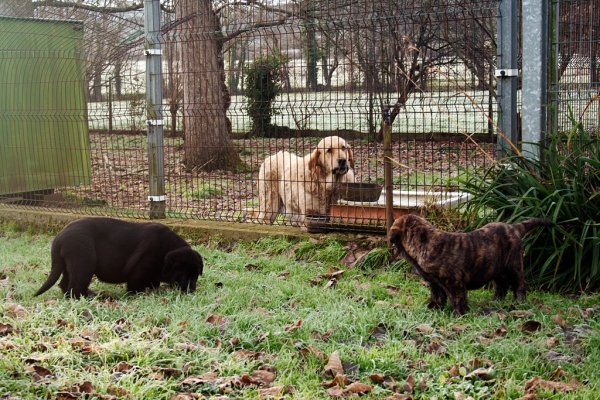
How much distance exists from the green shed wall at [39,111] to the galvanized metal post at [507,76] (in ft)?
20.4

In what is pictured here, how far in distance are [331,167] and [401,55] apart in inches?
65.0

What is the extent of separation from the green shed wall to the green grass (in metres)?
3.96

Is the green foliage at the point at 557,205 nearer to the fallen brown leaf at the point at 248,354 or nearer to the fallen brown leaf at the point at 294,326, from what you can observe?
the fallen brown leaf at the point at 294,326

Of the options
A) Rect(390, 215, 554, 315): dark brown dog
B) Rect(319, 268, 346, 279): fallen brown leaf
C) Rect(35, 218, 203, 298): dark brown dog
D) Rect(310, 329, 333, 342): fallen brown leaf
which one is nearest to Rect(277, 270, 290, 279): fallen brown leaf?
Rect(319, 268, 346, 279): fallen brown leaf

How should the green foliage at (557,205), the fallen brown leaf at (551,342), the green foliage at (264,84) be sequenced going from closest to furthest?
the fallen brown leaf at (551,342)
the green foliage at (557,205)
the green foliage at (264,84)

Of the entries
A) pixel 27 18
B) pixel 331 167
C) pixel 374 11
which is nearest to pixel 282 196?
pixel 331 167

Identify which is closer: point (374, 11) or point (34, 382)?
point (34, 382)

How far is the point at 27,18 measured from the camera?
10.6 meters

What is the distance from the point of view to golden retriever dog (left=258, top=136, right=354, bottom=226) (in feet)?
28.2

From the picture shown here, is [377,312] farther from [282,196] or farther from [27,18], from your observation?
[27,18]

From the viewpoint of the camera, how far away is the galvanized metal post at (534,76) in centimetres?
685

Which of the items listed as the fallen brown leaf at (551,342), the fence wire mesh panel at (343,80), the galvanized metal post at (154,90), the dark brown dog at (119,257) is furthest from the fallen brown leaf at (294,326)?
the galvanized metal post at (154,90)

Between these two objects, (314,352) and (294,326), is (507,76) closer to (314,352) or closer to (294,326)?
(294,326)

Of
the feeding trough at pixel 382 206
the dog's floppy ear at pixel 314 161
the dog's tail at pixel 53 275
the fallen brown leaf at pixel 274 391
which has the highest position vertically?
the dog's floppy ear at pixel 314 161
